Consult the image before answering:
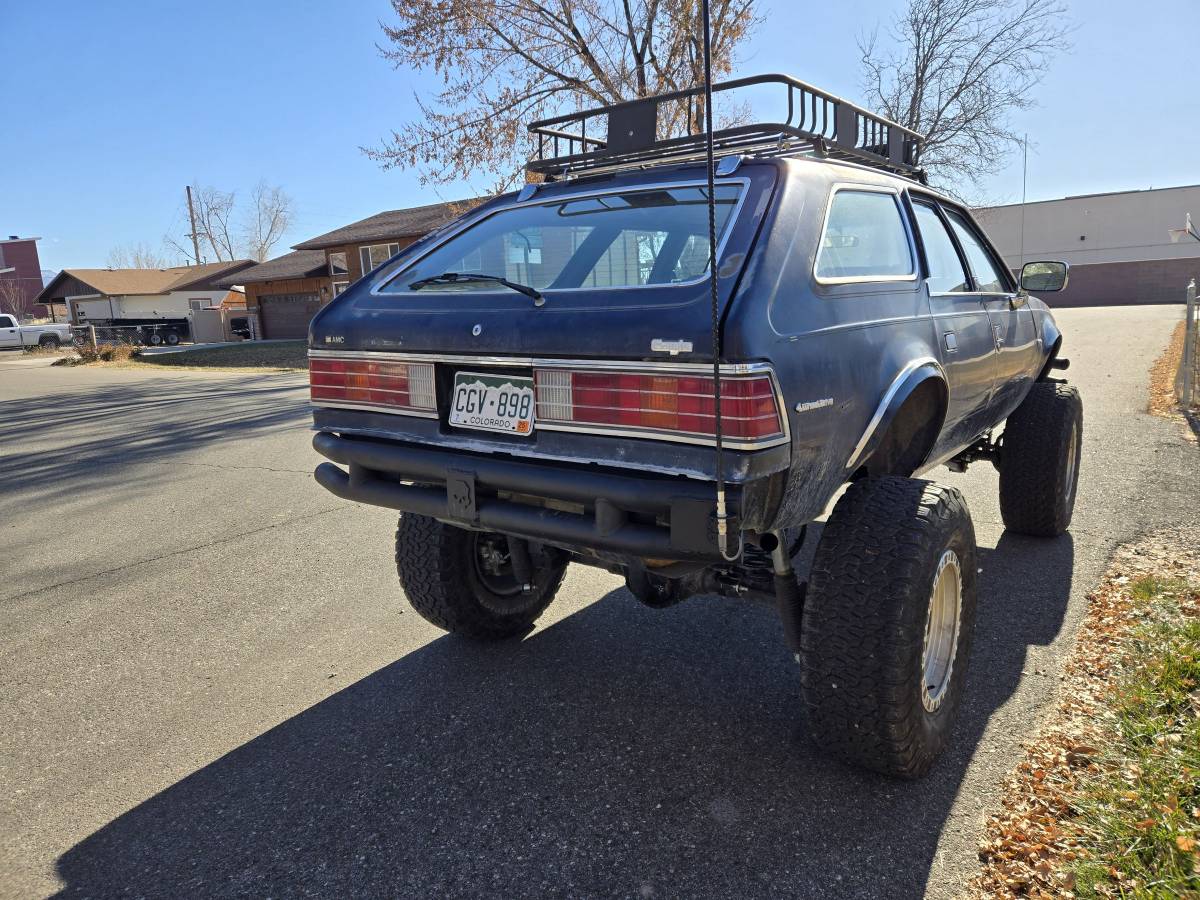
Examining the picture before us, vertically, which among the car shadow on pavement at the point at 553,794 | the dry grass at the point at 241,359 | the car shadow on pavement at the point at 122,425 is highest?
the dry grass at the point at 241,359

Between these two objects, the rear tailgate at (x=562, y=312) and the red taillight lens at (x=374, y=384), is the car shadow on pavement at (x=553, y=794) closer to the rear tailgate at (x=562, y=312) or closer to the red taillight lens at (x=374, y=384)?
the red taillight lens at (x=374, y=384)

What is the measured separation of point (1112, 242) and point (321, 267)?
42.7 m

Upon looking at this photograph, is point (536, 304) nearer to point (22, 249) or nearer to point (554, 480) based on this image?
point (554, 480)

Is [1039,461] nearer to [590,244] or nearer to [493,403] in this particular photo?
[590,244]

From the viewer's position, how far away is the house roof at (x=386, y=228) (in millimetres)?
32938

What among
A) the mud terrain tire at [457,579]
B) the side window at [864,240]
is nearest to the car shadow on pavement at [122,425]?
the mud terrain tire at [457,579]

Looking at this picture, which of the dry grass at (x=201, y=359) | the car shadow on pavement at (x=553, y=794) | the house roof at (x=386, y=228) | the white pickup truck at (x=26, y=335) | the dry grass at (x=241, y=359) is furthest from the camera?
the white pickup truck at (x=26, y=335)

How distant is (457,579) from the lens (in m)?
3.48

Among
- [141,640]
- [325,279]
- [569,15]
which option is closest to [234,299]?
A: [325,279]

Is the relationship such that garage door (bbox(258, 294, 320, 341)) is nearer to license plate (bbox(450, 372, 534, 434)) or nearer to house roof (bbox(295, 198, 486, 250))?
house roof (bbox(295, 198, 486, 250))

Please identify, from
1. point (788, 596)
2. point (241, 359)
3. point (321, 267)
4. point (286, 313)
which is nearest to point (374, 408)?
point (788, 596)

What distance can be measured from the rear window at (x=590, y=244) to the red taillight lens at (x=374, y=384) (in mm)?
340

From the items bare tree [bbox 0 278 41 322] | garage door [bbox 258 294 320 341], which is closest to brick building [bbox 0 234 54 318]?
bare tree [bbox 0 278 41 322]

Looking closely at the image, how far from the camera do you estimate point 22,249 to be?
80625 mm
